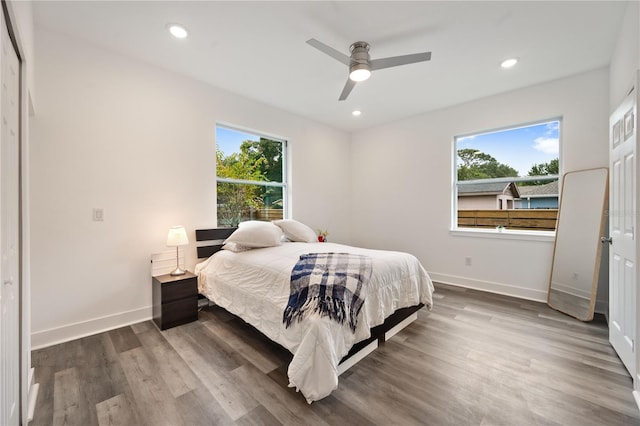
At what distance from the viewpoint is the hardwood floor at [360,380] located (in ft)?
5.11

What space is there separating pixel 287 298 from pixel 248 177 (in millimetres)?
2388

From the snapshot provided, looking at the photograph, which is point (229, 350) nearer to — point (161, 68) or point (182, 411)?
point (182, 411)

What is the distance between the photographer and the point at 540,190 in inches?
137

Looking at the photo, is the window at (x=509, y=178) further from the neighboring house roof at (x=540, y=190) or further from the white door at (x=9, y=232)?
the white door at (x=9, y=232)

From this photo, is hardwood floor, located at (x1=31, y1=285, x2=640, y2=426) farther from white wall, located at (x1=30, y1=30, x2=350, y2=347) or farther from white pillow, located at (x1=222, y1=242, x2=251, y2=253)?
white pillow, located at (x1=222, y1=242, x2=251, y2=253)

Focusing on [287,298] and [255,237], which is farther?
[255,237]

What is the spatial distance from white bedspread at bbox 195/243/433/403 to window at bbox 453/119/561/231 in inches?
74.7

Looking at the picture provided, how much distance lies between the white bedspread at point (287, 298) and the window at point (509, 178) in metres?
1.90

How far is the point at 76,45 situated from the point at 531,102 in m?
5.14

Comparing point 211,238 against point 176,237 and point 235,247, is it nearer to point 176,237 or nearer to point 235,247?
point 235,247

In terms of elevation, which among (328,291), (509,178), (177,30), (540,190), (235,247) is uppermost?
(177,30)

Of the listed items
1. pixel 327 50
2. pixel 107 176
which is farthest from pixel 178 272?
pixel 327 50

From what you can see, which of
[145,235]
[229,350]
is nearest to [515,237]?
[229,350]

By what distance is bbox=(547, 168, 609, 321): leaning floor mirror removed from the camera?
287 centimetres
